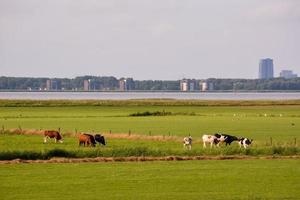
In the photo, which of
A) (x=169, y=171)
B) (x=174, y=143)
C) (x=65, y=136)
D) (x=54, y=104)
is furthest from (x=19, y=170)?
(x=54, y=104)

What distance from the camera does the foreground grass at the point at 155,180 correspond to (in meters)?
25.3

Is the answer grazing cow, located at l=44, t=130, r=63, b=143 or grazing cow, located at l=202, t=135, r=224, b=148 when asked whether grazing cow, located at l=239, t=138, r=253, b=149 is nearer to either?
grazing cow, located at l=202, t=135, r=224, b=148

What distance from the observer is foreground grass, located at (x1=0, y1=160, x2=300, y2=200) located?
83.1ft

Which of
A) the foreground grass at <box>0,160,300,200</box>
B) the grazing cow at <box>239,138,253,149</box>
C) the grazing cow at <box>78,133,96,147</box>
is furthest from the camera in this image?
the grazing cow at <box>78,133,96,147</box>

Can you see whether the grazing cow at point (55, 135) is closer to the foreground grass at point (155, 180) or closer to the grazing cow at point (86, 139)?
the grazing cow at point (86, 139)

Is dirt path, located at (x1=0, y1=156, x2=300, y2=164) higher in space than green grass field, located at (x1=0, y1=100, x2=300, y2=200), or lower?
lower

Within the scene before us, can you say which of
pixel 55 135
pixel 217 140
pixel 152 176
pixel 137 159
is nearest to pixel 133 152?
pixel 137 159

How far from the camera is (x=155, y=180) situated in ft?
95.5

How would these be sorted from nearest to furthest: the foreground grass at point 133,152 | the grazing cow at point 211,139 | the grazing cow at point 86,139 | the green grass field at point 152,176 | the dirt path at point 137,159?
the green grass field at point 152,176, the dirt path at point 137,159, the foreground grass at point 133,152, the grazing cow at point 211,139, the grazing cow at point 86,139

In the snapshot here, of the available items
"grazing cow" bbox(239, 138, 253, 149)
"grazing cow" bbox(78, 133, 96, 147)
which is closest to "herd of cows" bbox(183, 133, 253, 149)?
"grazing cow" bbox(239, 138, 253, 149)

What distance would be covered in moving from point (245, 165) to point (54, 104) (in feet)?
305

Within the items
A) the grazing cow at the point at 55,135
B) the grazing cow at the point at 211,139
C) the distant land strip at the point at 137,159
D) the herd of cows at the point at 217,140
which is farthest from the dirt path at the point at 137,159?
the grazing cow at the point at 55,135

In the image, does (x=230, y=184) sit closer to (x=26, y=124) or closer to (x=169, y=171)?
(x=169, y=171)

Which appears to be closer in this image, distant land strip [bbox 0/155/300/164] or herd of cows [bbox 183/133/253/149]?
distant land strip [bbox 0/155/300/164]
